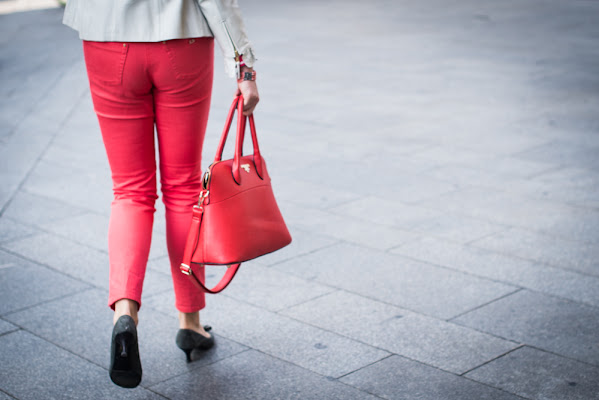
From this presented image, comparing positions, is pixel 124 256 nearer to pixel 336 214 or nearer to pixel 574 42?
pixel 336 214

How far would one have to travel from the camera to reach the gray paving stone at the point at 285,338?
125 inches

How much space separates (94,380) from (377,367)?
1.13m

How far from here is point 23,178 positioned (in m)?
6.02

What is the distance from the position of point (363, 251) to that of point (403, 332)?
1.06 meters

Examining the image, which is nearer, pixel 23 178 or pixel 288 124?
pixel 23 178

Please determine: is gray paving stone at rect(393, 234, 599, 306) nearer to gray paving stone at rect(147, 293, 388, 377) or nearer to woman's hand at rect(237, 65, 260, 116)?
gray paving stone at rect(147, 293, 388, 377)

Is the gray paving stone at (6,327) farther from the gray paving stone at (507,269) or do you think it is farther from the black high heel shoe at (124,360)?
the gray paving stone at (507,269)

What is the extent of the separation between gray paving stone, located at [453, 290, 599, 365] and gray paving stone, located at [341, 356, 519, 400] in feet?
1.61

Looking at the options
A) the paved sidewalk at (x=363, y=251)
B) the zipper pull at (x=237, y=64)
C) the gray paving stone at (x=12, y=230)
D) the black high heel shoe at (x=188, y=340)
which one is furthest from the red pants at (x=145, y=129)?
the gray paving stone at (x=12, y=230)

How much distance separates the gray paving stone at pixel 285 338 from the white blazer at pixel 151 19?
1337mm

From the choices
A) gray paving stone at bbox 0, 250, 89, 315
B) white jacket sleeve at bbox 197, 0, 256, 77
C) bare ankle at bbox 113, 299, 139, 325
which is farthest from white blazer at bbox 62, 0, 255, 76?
gray paving stone at bbox 0, 250, 89, 315

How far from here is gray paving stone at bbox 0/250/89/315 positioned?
3779 mm

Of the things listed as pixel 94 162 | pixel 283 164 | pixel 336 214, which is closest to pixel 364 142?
pixel 283 164

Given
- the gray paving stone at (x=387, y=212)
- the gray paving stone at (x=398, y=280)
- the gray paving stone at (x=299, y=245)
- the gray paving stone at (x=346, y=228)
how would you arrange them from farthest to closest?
the gray paving stone at (x=387, y=212)
the gray paving stone at (x=346, y=228)
the gray paving stone at (x=299, y=245)
the gray paving stone at (x=398, y=280)
